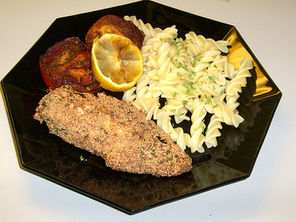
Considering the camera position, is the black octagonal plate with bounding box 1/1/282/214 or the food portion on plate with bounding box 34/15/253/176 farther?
the food portion on plate with bounding box 34/15/253/176

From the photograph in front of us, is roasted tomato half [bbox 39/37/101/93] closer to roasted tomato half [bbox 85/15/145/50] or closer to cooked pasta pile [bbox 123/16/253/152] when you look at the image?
roasted tomato half [bbox 85/15/145/50]

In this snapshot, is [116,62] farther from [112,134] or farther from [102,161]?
[102,161]

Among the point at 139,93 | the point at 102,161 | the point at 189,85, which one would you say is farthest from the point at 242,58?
the point at 102,161

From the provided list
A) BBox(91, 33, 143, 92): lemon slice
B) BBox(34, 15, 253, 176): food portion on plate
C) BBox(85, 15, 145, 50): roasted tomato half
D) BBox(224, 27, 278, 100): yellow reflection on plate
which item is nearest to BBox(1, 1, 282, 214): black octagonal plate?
BBox(224, 27, 278, 100): yellow reflection on plate

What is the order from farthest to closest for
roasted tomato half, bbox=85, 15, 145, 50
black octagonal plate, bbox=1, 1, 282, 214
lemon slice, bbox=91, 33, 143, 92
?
roasted tomato half, bbox=85, 15, 145, 50 < lemon slice, bbox=91, 33, 143, 92 < black octagonal plate, bbox=1, 1, 282, 214

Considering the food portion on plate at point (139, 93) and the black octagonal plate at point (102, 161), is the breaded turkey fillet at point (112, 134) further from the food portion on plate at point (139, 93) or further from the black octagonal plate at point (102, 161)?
the black octagonal plate at point (102, 161)

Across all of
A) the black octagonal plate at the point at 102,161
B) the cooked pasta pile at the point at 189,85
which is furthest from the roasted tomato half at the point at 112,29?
the black octagonal plate at the point at 102,161
